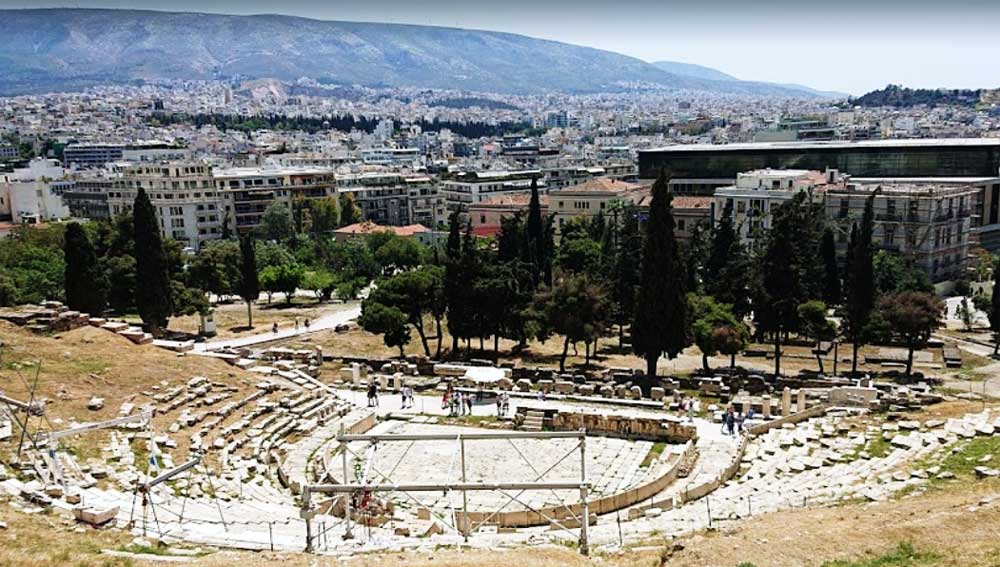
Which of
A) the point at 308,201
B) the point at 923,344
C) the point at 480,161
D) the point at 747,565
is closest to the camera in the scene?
the point at 747,565

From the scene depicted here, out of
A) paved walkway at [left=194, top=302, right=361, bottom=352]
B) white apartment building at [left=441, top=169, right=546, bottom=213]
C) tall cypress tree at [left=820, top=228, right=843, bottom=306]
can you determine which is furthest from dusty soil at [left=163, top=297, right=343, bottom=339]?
white apartment building at [left=441, top=169, right=546, bottom=213]

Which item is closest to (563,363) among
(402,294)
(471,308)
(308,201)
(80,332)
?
(471,308)

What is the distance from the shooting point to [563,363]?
39.2 m

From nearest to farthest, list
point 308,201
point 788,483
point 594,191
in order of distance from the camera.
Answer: point 788,483 → point 594,191 → point 308,201

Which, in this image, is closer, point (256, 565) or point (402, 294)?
point (256, 565)

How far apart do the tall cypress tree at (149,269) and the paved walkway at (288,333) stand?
Result: 285cm

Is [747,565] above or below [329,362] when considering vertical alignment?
above

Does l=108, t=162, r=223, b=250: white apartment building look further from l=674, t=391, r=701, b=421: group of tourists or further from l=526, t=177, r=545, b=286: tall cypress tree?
l=674, t=391, r=701, b=421: group of tourists

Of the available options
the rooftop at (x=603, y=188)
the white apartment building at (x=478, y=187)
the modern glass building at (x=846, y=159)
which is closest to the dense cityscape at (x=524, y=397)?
the modern glass building at (x=846, y=159)

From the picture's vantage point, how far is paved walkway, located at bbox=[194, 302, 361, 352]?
142 feet

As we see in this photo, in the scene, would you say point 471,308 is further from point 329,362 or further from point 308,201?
point 308,201

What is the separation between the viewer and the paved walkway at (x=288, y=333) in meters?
43.3

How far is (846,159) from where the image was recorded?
85.8 meters

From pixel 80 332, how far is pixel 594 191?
208ft
